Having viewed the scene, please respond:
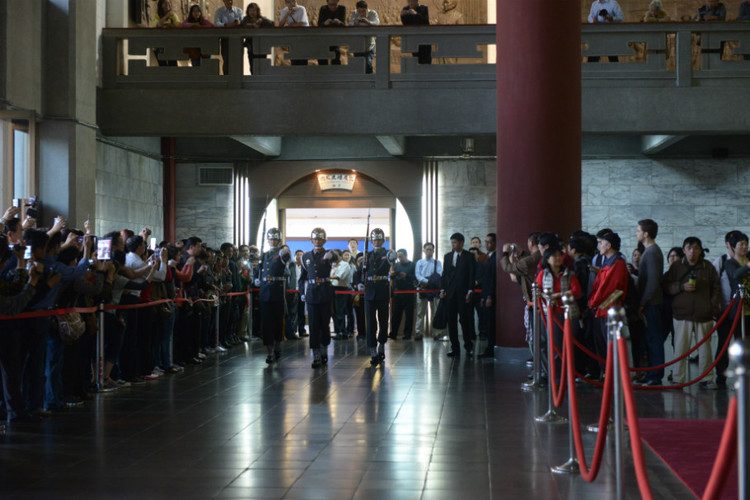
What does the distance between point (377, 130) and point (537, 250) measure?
475 centimetres

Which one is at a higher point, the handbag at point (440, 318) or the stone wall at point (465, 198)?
the stone wall at point (465, 198)

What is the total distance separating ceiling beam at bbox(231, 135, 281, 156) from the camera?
688 inches

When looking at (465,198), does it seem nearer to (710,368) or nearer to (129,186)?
(129,186)

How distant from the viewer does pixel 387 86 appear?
15086mm

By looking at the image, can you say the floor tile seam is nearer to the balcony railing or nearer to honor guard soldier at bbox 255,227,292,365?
honor guard soldier at bbox 255,227,292,365

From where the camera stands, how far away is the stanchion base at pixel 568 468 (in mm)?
6133

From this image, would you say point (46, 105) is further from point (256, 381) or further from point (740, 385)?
point (740, 385)

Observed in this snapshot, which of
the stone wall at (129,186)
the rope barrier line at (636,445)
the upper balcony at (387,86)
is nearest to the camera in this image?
the rope barrier line at (636,445)

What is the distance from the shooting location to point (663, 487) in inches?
226

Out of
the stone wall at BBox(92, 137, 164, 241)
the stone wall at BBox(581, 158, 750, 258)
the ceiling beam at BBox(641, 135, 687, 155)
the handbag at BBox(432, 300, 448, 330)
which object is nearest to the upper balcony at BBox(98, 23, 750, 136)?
the stone wall at BBox(92, 137, 164, 241)

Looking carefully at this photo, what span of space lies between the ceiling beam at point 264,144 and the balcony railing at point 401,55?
6.17 feet

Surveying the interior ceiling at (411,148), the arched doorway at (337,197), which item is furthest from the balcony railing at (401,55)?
the arched doorway at (337,197)

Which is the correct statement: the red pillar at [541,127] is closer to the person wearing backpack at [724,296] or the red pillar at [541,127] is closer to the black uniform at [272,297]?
the person wearing backpack at [724,296]

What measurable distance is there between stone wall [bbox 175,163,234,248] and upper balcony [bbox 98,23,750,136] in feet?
14.3
